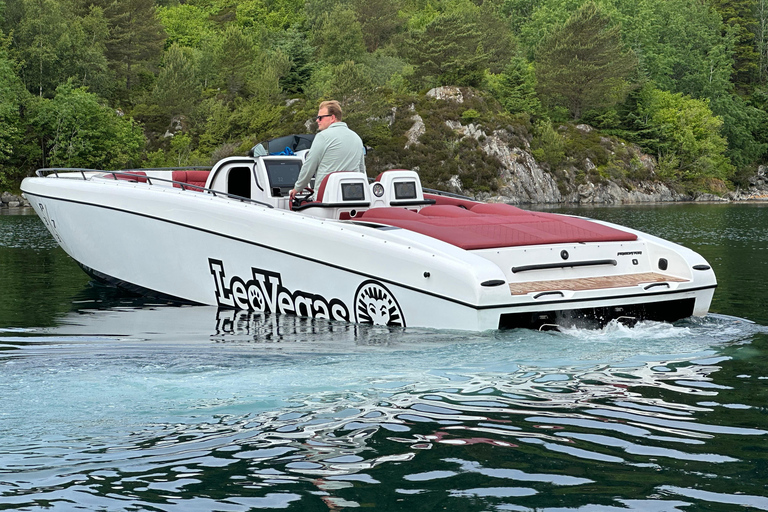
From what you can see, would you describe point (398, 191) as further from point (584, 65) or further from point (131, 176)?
point (584, 65)

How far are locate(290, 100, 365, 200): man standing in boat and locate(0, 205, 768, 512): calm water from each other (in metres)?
1.61

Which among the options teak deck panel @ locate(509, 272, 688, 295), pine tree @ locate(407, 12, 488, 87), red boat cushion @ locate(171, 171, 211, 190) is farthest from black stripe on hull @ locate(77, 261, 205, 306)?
pine tree @ locate(407, 12, 488, 87)

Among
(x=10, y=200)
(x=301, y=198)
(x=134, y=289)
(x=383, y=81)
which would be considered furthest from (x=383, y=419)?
(x=383, y=81)

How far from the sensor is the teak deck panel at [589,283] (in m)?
6.23

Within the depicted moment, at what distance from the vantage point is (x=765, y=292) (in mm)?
9609

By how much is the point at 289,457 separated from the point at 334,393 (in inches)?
39.1

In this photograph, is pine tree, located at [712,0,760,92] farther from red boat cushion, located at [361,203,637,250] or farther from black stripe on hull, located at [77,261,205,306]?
black stripe on hull, located at [77,261,205,306]

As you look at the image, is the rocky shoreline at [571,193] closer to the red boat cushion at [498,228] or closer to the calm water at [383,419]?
the red boat cushion at [498,228]

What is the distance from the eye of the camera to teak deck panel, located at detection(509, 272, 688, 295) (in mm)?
6230

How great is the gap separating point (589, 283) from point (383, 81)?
63687 millimetres

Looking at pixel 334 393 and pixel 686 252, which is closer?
pixel 334 393

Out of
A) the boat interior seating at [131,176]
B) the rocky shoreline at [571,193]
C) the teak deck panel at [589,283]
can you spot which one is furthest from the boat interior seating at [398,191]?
the rocky shoreline at [571,193]

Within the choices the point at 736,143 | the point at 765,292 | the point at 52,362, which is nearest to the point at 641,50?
the point at 736,143

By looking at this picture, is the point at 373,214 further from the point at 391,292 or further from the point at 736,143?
the point at 736,143
